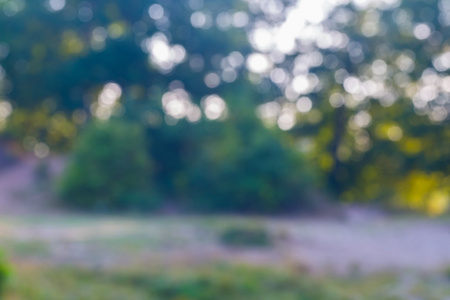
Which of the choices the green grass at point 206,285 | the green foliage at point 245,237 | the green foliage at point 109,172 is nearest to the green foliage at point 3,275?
the green grass at point 206,285

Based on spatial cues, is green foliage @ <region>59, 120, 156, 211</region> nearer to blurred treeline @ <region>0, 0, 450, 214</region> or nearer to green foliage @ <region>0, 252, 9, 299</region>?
blurred treeline @ <region>0, 0, 450, 214</region>

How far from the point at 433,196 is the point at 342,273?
24.2m

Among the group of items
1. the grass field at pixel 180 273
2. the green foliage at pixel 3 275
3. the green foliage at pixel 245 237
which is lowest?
the green foliage at pixel 3 275

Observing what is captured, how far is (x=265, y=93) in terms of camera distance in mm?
29094

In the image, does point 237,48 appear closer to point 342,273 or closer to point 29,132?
point 29,132

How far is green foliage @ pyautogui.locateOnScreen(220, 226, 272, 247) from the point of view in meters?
12.6

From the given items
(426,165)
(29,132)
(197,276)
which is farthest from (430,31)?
(197,276)

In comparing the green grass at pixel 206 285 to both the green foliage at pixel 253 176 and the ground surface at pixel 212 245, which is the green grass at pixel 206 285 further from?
the green foliage at pixel 253 176

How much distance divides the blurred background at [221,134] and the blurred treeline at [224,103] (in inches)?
2.6

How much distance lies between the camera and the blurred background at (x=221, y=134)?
580 inches

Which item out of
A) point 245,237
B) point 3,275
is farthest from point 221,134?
point 3,275

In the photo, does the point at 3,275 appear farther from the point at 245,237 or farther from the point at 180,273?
the point at 245,237

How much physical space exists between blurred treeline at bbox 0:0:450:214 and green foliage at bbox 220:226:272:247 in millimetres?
8235

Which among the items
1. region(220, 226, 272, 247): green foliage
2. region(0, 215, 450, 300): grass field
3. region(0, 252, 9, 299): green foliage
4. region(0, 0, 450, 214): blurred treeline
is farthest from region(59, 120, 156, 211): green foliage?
region(0, 252, 9, 299): green foliage
